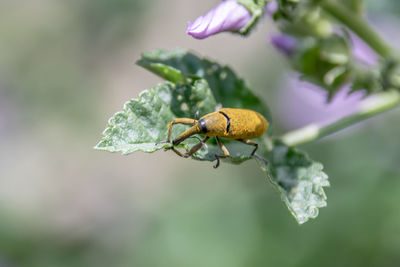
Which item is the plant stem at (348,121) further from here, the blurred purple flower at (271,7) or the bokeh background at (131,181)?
the bokeh background at (131,181)

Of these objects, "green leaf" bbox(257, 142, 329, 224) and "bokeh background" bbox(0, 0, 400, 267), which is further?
"bokeh background" bbox(0, 0, 400, 267)

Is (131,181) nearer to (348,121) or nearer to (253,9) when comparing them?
(348,121)

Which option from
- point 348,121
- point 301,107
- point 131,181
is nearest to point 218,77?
point 348,121

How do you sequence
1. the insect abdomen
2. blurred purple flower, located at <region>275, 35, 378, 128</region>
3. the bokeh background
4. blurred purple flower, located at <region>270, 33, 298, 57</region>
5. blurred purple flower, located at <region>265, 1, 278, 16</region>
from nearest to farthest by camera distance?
the insect abdomen → blurred purple flower, located at <region>265, 1, 278, 16</region> → blurred purple flower, located at <region>270, 33, 298, 57</region> → the bokeh background → blurred purple flower, located at <region>275, 35, 378, 128</region>

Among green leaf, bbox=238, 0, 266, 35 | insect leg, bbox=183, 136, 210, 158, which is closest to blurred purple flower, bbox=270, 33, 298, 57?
green leaf, bbox=238, 0, 266, 35

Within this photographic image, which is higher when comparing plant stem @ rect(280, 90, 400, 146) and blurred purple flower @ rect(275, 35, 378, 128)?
plant stem @ rect(280, 90, 400, 146)

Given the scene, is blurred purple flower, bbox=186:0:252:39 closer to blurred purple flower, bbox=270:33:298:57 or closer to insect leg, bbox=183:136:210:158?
insect leg, bbox=183:136:210:158
